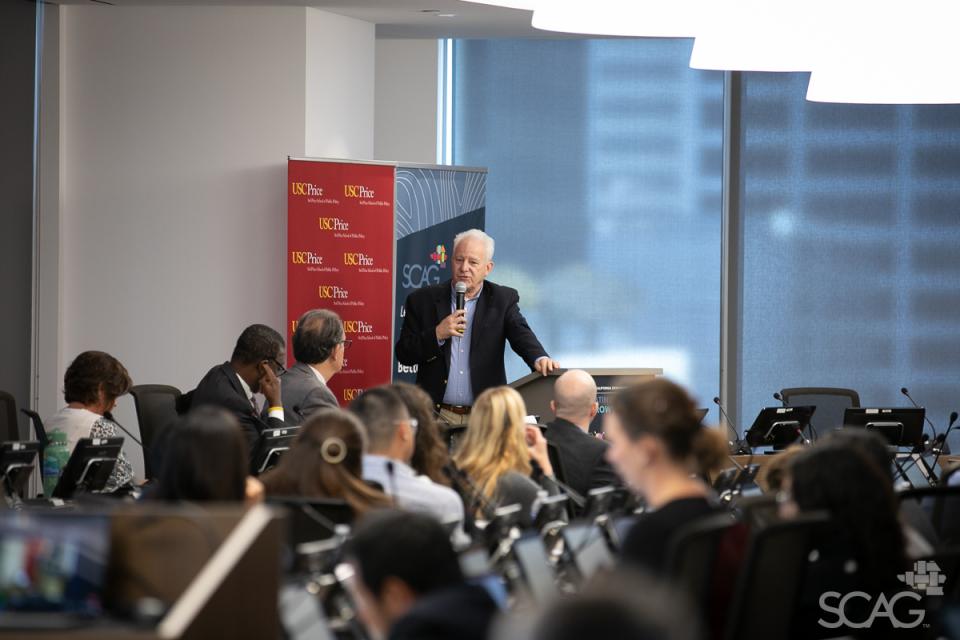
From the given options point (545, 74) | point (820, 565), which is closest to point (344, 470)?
point (820, 565)

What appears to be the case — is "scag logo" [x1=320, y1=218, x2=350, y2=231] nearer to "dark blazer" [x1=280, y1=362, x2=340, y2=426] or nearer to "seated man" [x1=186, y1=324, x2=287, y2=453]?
"seated man" [x1=186, y1=324, x2=287, y2=453]

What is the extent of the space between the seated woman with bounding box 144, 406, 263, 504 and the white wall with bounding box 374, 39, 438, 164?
7363 mm

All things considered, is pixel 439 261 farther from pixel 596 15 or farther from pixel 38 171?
pixel 596 15

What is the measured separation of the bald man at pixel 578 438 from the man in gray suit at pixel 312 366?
3.84ft

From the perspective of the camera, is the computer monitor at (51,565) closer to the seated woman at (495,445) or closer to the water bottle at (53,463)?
the seated woman at (495,445)

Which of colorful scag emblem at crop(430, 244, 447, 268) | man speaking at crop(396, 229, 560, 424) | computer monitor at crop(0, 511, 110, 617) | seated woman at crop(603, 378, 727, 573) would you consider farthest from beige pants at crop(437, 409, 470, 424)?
computer monitor at crop(0, 511, 110, 617)

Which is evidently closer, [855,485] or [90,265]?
[855,485]

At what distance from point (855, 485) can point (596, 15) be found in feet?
10.5

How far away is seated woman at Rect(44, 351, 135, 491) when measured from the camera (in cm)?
552

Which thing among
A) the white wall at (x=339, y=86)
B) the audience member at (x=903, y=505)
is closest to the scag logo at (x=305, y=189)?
the white wall at (x=339, y=86)

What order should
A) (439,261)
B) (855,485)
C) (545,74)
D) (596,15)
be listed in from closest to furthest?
1. (855,485)
2. (596,15)
3. (439,261)
4. (545,74)

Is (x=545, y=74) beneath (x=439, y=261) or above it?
above

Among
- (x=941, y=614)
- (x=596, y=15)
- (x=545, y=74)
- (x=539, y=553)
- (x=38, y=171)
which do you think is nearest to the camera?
(x=941, y=614)

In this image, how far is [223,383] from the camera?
589 centimetres
